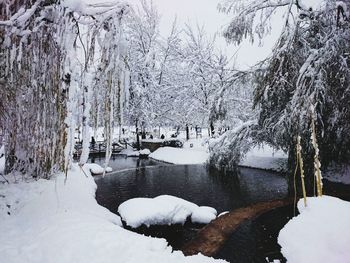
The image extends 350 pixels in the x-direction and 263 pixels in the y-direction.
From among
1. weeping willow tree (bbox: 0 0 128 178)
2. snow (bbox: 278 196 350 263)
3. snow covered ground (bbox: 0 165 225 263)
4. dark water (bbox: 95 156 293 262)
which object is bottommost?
dark water (bbox: 95 156 293 262)

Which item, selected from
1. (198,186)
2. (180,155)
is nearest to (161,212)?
(198,186)

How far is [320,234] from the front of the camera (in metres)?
3.92

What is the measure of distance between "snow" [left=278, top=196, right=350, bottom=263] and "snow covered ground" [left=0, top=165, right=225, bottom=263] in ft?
3.96

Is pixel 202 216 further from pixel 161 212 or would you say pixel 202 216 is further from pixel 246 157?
pixel 246 157

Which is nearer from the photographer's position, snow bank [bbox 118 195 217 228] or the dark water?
the dark water

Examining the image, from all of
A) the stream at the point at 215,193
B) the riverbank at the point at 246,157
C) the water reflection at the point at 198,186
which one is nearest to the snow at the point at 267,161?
the riverbank at the point at 246,157

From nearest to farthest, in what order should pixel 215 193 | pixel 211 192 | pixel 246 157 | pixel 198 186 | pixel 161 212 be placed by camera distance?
pixel 161 212 → pixel 215 193 → pixel 211 192 → pixel 198 186 → pixel 246 157

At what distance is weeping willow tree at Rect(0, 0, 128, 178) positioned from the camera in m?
3.26

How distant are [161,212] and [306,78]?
5.63 meters

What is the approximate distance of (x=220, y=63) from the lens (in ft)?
80.6

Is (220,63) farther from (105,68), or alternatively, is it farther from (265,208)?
(105,68)

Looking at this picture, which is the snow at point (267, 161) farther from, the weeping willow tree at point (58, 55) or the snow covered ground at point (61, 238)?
the weeping willow tree at point (58, 55)

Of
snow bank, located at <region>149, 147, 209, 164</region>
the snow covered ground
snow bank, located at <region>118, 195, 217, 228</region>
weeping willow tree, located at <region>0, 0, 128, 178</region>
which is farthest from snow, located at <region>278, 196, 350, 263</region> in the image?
snow bank, located at <region>149, 147, 209, 164</region>

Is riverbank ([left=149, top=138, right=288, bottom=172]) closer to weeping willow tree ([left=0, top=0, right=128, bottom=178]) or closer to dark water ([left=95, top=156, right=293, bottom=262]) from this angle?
dark water ([left=95, top=156, right=293, bottom=262])
